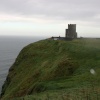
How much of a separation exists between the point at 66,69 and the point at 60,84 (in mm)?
9606

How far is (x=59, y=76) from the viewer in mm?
41000

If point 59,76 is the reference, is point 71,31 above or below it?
above

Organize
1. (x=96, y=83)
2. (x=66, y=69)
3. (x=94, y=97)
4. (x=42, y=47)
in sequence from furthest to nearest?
(x=42, y=47), (x=66, y=69), (x=96, y=83), (x=94, y=97)

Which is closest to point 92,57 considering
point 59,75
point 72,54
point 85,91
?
point 72,54

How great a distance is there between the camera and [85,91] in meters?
27.8

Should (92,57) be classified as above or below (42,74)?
above

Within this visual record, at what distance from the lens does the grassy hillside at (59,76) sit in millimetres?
27734

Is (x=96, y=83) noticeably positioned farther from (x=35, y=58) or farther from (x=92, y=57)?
(x=35, y=58)

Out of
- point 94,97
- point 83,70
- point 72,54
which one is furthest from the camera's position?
point 72,54

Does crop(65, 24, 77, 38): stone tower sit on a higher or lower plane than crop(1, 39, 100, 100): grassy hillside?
higher

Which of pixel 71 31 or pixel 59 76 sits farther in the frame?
pixel 71 31

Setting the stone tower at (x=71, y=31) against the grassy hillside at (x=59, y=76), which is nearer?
the grassy hillside at (x=59, y=76)

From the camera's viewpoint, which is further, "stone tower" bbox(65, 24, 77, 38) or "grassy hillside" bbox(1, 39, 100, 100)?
"stone tower" bbox(65, 24, 77, 38)

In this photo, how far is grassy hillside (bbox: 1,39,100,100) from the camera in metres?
27.7
